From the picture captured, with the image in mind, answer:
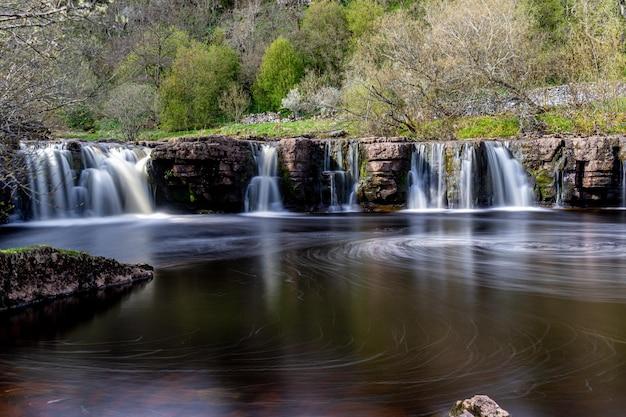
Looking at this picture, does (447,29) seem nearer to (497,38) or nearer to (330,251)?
(497,38)

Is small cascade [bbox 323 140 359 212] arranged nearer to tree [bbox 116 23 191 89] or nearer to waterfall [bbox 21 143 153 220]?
waterfall [bbox 21 143 153 220]

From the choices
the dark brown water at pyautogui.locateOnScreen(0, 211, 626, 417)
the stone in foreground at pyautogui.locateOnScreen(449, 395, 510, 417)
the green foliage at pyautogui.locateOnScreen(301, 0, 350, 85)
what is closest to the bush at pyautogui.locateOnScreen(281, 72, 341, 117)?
the green foliage at pyautogui.locateOnScreen(301, 0, 350, 85)

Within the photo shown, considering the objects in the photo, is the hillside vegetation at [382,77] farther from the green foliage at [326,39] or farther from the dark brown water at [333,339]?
the dark brown water at [333,339]

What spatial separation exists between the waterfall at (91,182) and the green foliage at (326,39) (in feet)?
101

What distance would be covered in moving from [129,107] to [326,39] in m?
21.5

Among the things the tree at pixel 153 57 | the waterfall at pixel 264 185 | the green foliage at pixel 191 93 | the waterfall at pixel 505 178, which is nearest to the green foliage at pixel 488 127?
the waterfall at pixel 505 178

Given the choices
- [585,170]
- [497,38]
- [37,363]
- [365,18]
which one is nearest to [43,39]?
[37,363]

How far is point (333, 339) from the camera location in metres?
5.29

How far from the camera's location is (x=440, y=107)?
29.1m

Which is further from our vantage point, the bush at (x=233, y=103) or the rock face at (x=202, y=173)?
the bush at (x=233, y=103)

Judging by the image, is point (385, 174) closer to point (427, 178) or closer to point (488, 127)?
point (427, 178)

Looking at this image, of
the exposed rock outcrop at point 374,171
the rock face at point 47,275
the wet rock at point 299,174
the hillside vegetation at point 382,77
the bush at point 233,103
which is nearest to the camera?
the rock face at point 47,275

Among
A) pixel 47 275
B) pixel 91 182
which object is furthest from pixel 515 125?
pixel 47 275

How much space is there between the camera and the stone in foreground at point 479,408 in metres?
3.13
